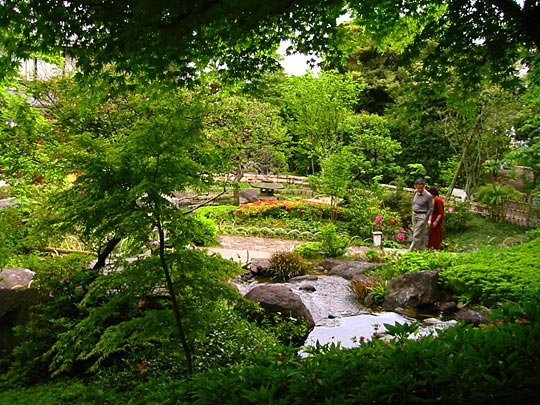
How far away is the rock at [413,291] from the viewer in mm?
7766

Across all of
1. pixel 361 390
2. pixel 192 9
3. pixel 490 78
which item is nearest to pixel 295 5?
pixel 192 9

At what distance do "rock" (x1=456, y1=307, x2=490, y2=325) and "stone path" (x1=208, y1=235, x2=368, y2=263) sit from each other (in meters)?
5.24

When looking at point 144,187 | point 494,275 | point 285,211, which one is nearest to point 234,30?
point 144,187

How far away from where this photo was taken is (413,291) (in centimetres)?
788

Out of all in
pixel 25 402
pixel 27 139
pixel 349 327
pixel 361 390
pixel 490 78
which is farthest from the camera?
pixel 349 327

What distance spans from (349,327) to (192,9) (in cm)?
552

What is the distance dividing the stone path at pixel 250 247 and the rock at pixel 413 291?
389 cm

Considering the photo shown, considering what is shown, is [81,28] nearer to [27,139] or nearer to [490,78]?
[27,139]

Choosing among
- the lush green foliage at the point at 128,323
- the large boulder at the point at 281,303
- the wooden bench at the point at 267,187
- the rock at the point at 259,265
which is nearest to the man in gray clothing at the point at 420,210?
the rock at the point at 259,265

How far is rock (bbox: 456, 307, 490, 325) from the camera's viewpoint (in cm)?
640

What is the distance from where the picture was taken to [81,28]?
332 cm

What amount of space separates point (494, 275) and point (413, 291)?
1.37m

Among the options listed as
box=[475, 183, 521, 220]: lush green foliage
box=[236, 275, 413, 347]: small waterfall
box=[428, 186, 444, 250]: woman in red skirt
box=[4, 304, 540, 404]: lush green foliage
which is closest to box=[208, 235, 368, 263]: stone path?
box=[236, 275, 413, 347]: small waterfall

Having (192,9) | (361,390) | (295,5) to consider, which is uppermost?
(295,5)
